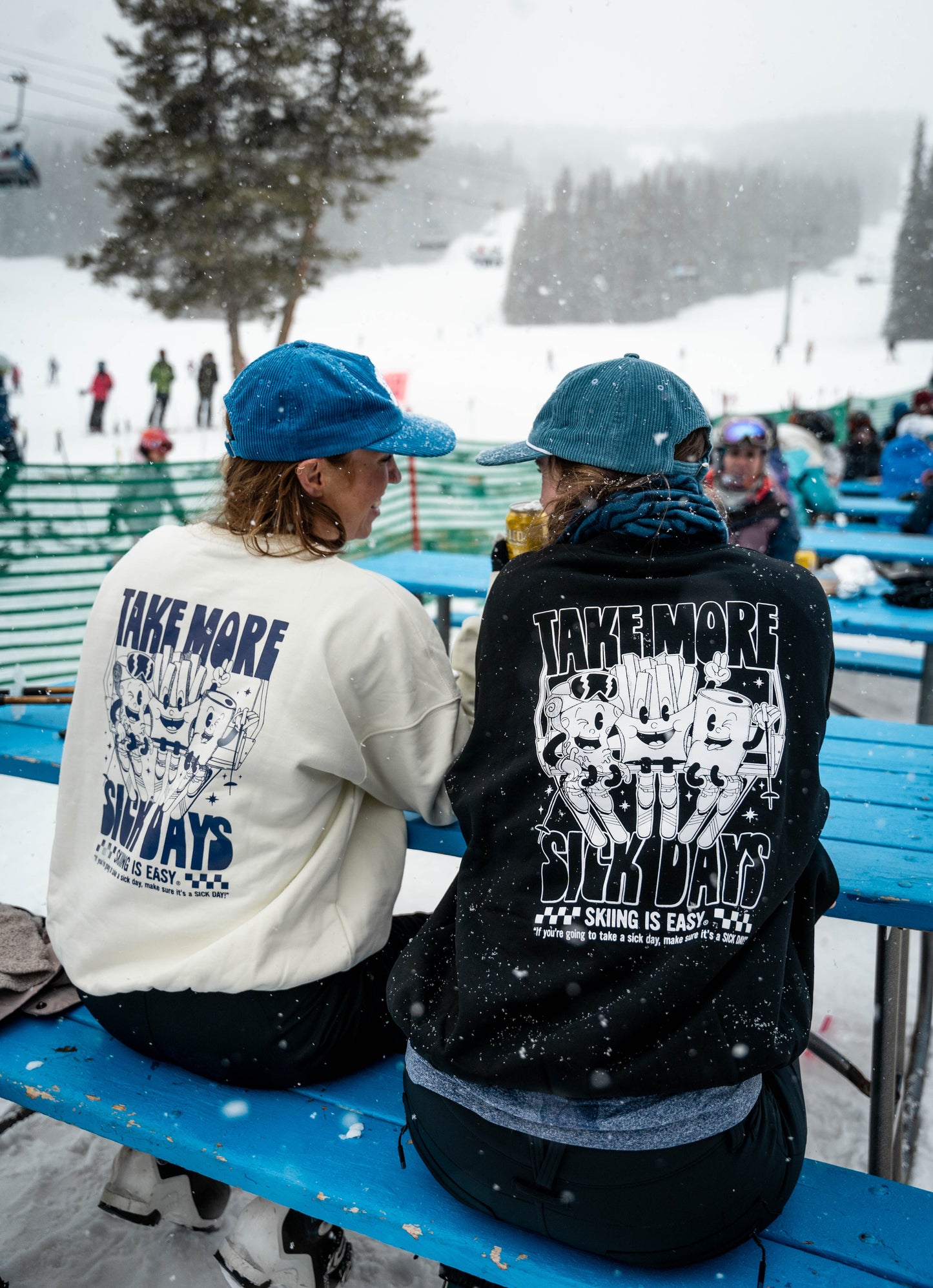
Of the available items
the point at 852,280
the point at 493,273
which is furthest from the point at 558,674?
the point at 852,280

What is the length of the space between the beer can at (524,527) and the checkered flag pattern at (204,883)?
2.05 feet

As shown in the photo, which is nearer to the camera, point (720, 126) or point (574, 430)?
point (574, 430)

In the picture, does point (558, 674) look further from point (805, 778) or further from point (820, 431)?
point (820, 431)

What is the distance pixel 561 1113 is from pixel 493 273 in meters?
77.1

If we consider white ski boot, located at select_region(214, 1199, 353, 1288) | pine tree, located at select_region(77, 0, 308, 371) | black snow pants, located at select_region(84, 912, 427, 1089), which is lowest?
white ski boot, located at select_region(214, 1199, 353, 1288)

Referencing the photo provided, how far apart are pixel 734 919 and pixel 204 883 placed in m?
0.71

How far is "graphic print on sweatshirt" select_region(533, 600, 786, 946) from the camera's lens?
A: 3.14ft

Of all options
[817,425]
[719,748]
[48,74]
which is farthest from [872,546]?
[48,74]

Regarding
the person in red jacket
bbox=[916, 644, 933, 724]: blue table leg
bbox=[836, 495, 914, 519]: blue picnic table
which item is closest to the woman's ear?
bbox=[916, 644, 933, 724]: blue table leg

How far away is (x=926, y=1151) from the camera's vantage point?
81.3 inches

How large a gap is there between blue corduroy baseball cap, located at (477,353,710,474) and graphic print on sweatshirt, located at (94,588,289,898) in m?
0.45

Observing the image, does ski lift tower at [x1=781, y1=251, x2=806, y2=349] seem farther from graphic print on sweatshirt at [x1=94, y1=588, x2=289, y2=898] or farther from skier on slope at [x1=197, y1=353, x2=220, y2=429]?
graphic print on sweatshirt at [x1=94, y1=588, x2=289, y2=898]

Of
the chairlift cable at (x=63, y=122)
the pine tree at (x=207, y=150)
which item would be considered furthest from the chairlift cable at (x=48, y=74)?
the pine tree at (x=207, y=150)

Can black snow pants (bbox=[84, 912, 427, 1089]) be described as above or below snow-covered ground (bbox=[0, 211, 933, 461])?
below
